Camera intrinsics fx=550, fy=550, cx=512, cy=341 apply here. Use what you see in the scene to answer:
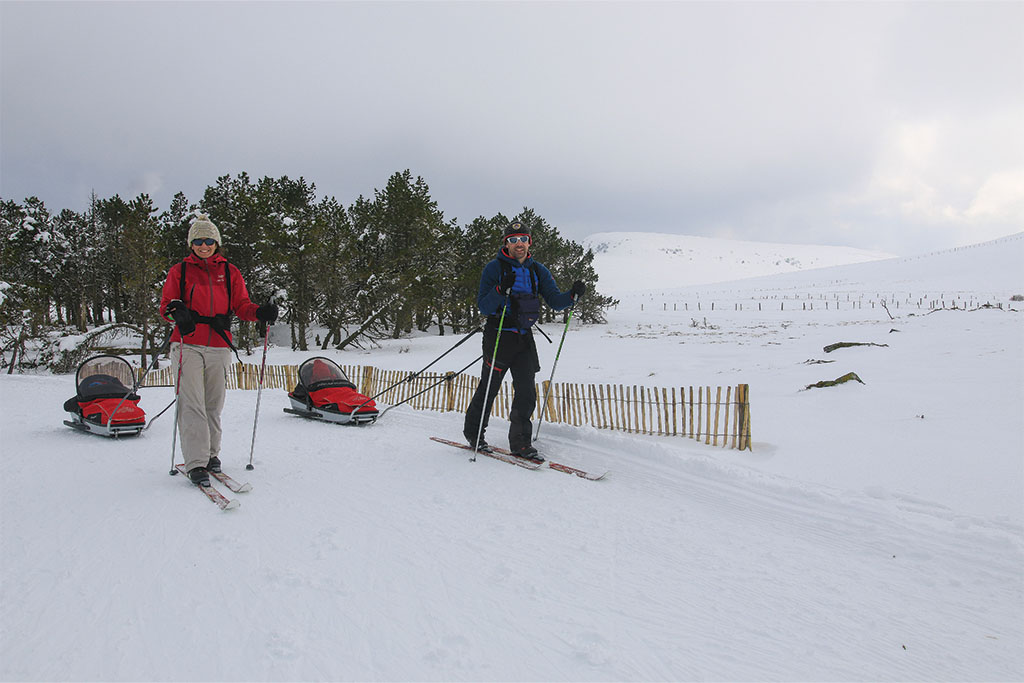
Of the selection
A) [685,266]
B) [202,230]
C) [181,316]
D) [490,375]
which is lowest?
[490,375]

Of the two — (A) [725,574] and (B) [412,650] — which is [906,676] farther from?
(B) [412,650]

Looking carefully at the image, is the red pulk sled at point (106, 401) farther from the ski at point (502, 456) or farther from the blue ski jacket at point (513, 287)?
the blue ski jacket at point (513, 287)

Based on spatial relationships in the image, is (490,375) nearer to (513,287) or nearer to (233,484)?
(513,287)

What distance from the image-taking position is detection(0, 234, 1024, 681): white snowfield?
7.31ft

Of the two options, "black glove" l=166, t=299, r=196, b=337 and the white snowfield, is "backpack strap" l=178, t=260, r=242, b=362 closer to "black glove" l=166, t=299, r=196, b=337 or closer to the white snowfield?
"black glove" l=166, t=299, r=196, b=337

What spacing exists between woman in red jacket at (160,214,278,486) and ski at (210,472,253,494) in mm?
99

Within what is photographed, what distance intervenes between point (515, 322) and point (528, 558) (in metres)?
2.49

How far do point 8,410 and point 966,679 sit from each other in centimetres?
1087

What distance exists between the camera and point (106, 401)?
6.27 meters

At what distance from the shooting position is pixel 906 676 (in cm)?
222

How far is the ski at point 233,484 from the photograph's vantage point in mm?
4070

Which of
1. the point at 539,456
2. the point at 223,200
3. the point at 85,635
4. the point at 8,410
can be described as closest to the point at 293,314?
the point at 223,200

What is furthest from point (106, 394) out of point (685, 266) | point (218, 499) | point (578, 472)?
point (685, 266)

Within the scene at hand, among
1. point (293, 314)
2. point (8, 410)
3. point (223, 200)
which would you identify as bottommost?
point (8, 410)
